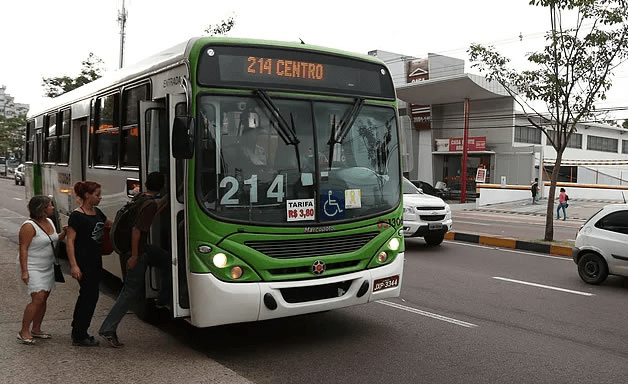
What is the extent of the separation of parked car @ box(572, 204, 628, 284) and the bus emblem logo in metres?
6.01

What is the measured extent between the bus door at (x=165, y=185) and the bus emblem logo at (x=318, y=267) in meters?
1.19

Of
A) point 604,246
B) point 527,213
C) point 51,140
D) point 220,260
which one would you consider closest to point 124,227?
point 220,260

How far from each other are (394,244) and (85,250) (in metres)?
3.04

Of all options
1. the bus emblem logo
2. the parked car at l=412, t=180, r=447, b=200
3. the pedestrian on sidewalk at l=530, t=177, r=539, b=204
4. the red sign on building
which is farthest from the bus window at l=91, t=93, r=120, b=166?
the red sign on building

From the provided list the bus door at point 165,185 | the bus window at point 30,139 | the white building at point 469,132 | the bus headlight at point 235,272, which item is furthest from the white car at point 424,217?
the white building at point 469,132

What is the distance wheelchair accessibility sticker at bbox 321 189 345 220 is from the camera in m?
5.88

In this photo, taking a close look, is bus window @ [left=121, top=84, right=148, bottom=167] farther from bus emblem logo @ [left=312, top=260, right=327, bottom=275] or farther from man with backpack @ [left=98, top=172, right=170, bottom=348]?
bus emblem logo @ [left=312, top=260, right=327, bottom=275]

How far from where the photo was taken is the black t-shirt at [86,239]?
5773 millimetres

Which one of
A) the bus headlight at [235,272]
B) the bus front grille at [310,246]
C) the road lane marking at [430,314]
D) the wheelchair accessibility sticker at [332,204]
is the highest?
the wheelchair accessibility sticker at [332,204]

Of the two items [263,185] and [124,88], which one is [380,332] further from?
[124,88]

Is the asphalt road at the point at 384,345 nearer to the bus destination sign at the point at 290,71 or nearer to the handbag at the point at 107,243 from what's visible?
the handbag at the point at 107,243

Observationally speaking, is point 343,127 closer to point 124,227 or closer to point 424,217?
point 124,227

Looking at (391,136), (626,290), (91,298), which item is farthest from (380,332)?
(626,290)

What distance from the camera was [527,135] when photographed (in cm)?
4731
